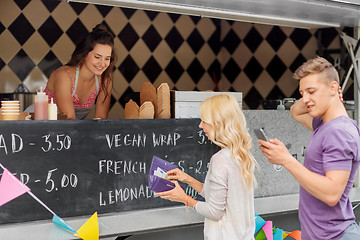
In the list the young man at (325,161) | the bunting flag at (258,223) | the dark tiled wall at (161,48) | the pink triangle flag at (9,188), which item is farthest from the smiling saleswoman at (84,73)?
the young man at (325,161)

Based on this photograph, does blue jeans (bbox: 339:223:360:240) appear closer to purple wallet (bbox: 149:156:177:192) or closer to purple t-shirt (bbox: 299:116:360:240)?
purple t-shirt (bbox: 299:116:360:240)

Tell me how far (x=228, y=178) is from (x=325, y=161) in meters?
0.52

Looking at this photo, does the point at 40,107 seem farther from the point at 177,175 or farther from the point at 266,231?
the point at 266,231

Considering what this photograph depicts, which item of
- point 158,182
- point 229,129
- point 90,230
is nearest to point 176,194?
point 158,182

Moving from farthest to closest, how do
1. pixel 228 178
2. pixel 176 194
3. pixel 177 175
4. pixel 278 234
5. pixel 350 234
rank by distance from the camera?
pixel 278 234 → pixel 177 175 → pixel 176 194 → pixel 228 178 → pixel 350 234

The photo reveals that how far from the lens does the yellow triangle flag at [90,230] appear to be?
2.75 meters

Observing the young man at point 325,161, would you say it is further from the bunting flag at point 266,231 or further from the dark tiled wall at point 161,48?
the dark tiled wall at point 161,48

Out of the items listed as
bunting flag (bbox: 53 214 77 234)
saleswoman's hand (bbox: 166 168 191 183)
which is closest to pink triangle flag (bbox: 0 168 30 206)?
bunting flag (bbox: 53 214 77 234)

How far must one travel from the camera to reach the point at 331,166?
6.23 ft

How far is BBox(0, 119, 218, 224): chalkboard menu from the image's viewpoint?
8.64 ft

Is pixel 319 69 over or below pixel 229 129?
over

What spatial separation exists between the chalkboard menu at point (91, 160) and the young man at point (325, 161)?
3.78 ft

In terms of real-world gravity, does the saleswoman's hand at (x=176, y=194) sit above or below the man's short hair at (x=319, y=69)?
below

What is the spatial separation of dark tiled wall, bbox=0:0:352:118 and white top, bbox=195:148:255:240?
316cm
